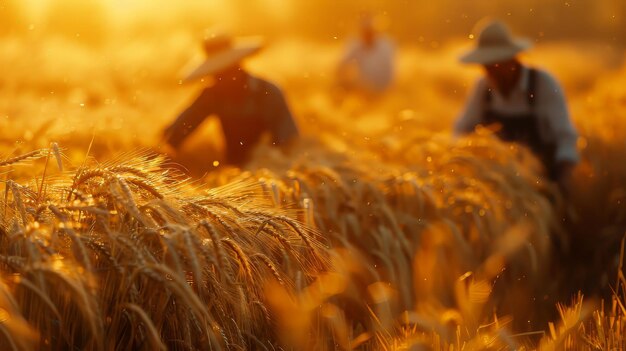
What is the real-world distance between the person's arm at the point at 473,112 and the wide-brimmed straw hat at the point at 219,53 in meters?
1.21

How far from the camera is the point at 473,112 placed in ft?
18.5

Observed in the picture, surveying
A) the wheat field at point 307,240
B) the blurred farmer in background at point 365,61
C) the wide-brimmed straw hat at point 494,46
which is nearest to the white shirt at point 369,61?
the blurred farmer in background at point 365,61

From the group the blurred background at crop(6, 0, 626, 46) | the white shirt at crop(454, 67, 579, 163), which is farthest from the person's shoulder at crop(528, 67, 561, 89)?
the blurred background at crop(6, 0, 626, 46)

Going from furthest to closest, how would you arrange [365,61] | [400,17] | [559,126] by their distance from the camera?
A: [400,17], [365,61], [559,126]

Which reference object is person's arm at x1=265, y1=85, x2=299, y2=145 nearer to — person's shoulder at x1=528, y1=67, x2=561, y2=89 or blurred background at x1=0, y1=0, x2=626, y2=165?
blurred background at x1=0, y1=0, x2=626, y2=165

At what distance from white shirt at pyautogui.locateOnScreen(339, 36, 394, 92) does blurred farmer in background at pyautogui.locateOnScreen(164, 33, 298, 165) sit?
257 inches

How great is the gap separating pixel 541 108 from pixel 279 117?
141 cm

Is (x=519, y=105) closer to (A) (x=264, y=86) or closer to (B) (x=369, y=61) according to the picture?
(A) (x=264, y=86)

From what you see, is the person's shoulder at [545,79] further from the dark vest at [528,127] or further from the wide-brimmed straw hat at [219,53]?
the wide-brimmed straw hat at [219,53]

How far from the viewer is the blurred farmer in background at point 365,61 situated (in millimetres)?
12008

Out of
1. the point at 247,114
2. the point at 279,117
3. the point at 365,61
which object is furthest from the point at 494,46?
the point at 365,61

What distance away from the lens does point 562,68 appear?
1759cm

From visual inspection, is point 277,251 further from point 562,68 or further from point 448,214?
point 562,68

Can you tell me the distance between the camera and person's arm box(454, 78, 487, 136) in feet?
18.3
